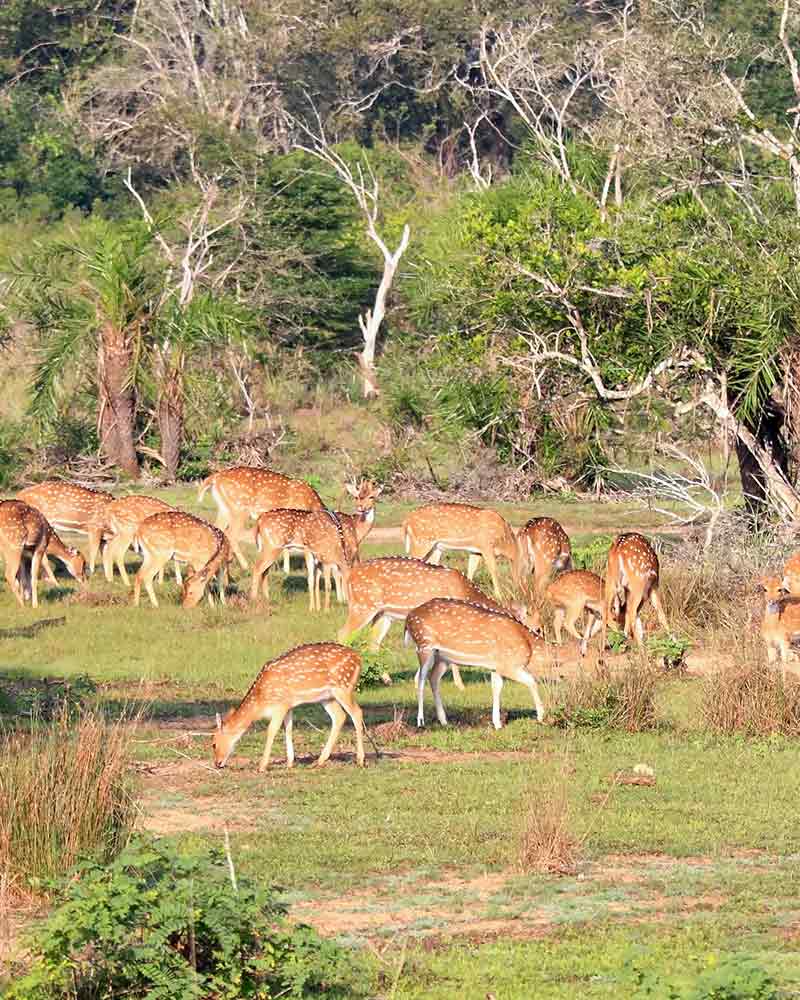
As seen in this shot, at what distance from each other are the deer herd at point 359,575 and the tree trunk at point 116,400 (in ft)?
12.6

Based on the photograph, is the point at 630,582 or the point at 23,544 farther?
the point at 23,544

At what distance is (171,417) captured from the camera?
94.6ft

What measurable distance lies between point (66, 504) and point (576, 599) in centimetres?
709

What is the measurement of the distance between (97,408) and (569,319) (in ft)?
33.3

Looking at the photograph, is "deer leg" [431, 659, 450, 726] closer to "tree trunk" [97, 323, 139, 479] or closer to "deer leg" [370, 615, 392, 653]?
"deer leg" [370, 615, 392, 653]

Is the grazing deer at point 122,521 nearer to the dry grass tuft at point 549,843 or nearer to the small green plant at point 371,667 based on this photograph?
the small green plant at point 371,667

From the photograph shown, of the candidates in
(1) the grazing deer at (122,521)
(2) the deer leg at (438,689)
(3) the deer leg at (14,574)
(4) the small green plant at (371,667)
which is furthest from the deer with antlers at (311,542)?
(2) the deer leg at (438,689)

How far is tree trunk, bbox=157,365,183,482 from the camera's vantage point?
28.6 metres

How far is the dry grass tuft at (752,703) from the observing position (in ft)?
46.6

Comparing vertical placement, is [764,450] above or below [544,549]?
above

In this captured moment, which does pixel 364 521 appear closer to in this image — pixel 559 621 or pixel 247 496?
pixel 247 496

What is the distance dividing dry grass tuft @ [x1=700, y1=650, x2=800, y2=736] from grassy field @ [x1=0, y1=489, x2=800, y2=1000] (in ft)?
0.71

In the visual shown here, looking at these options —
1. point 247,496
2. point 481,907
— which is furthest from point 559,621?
point 481,907

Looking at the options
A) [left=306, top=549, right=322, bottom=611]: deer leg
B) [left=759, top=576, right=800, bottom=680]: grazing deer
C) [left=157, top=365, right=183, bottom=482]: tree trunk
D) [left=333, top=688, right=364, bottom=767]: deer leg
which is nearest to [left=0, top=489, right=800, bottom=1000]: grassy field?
[left=333, top=688, right=364, bottom=767]: deer leg
